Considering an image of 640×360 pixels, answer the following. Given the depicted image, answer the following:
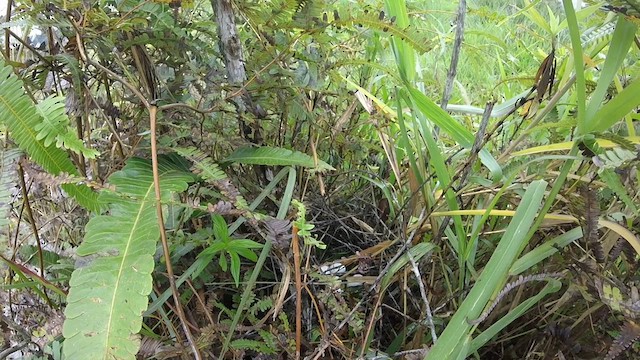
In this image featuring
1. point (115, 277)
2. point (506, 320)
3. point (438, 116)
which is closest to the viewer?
point (115, 277)

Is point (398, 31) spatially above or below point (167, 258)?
above

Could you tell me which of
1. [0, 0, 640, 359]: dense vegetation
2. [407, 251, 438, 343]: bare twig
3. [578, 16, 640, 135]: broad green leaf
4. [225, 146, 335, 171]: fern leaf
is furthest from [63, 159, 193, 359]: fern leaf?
[578, 16, 640, 135]: broad green leaf

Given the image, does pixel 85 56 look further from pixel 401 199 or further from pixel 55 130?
pixel 401 199

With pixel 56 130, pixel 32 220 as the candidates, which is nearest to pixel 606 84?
pixel 56 130

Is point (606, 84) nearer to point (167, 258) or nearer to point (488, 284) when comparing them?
point (488, 284)

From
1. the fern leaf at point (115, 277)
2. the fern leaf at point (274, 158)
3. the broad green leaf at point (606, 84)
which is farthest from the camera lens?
the fern leaf at point (274, 158)

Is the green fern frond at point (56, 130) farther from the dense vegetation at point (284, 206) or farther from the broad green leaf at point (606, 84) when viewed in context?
the broad green leaf at point (606, 84)

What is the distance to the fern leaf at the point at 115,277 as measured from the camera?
1.57ft

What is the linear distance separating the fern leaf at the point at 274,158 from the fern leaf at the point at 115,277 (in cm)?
11

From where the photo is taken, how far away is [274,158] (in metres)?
0.70

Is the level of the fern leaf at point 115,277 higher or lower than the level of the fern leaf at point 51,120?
lower

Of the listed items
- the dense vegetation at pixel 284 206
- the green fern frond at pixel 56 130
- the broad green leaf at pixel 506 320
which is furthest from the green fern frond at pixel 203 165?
the broad green leaf at pixel 506 320

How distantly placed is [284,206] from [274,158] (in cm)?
7

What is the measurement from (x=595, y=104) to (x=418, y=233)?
0.28 m
